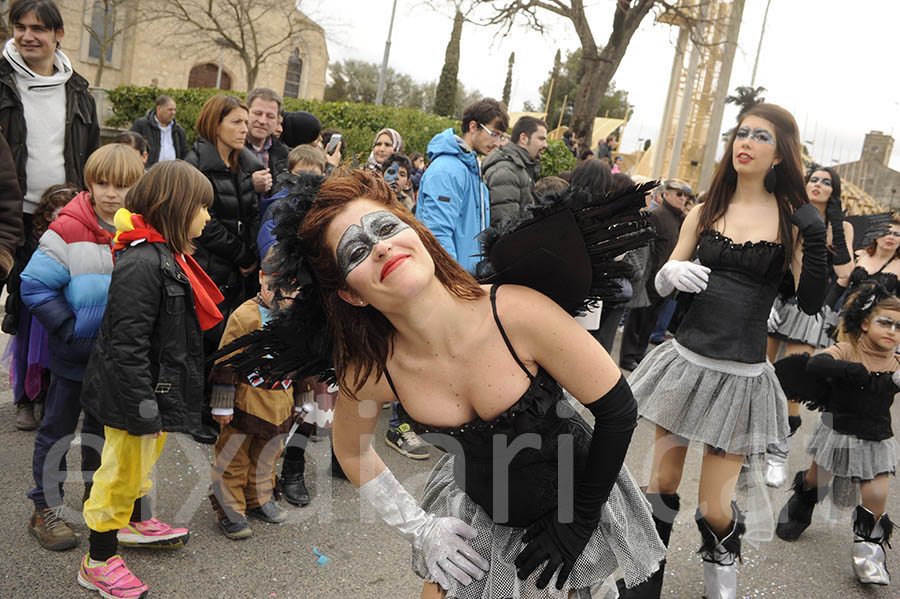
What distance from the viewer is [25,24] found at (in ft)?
12.0

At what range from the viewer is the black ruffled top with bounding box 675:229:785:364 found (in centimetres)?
294

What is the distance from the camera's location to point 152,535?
9.87 ft

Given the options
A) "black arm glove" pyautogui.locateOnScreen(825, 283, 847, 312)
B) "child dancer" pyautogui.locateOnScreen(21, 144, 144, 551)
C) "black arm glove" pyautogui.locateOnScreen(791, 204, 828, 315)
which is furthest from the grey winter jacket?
"black arm glove" pyautogui.locateOnScreen(825, 283, 847, 312)

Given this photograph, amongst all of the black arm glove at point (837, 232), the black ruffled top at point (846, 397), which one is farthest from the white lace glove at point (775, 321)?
the black arm glove at point (837, 232)

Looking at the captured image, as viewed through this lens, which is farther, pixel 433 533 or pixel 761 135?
pixel 761 135

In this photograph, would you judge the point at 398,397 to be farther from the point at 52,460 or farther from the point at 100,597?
the point at 52,460

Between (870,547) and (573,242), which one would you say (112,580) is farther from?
A: (870,547)

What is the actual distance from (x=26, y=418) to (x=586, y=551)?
3453 millimetres

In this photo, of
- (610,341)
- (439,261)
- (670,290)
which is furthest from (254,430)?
(610,341)

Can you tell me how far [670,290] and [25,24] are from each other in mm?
3621

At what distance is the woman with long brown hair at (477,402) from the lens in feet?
5.74

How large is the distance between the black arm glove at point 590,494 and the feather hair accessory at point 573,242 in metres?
0.28

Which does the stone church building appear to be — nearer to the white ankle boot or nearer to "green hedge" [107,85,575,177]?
"green hedge" [107,85,575,177]

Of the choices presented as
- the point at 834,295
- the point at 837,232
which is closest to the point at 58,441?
the point at 837,232
